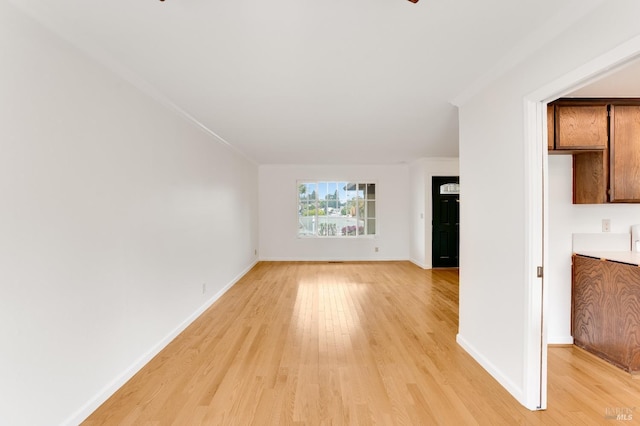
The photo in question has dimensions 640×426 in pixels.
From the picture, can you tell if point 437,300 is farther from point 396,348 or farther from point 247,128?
point 247,128

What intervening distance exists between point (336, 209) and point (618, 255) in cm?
530

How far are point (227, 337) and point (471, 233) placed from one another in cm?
259

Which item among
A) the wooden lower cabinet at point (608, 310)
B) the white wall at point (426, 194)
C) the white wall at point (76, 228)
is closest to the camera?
the white wall at point (76, 228)

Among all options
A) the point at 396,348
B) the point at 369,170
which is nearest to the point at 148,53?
the point at 396,348

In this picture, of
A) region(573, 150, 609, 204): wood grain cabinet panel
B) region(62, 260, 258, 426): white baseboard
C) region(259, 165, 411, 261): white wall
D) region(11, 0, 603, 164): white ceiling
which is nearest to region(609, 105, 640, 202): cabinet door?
region(573, 150, 609, 204): wood grain cabinet panel

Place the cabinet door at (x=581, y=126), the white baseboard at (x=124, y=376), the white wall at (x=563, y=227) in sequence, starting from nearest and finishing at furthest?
the white baseboard at (x=124, y=376) < the cabinet door at (x=581, y=126) < the white wall at (x=563, y=227)

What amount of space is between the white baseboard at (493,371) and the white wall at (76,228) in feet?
9.26


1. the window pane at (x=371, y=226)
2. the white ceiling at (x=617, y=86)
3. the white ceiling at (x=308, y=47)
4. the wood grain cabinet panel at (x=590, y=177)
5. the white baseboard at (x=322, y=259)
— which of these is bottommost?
the white baseboard at (x=322, y=259)

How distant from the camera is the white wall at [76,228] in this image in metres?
1.45

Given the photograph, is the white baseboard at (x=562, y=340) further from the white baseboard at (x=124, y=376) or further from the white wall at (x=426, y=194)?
the white baseboard at (x=124, y=376)

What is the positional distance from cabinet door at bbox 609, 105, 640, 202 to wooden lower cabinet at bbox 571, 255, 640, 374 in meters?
0.62

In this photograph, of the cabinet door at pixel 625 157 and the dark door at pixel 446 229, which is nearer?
the cabinet door at pixel 625 157

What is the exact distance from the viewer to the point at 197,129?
12.0ft

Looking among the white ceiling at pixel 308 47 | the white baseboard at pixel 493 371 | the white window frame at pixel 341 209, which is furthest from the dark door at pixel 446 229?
the white baseboard at pixel 493 371
